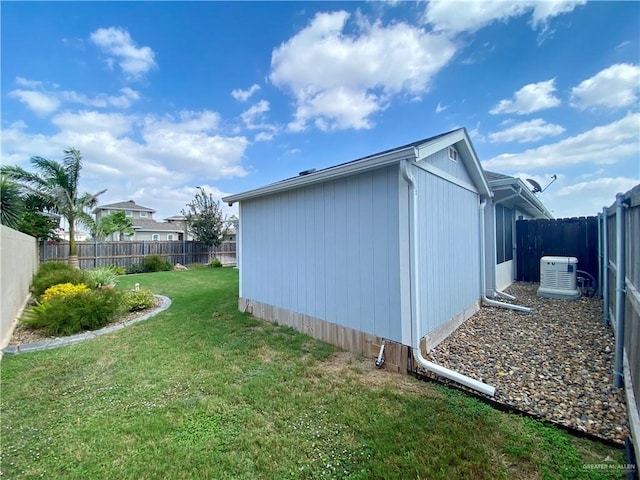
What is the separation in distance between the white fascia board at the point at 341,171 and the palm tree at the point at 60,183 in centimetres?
1173

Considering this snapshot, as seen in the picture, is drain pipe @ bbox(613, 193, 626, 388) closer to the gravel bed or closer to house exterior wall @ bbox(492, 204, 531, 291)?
the gravel bed

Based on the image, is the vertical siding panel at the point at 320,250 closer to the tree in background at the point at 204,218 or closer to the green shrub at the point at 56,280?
the green shrub at the point at 56,280

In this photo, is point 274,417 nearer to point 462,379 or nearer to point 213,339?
point 462,379

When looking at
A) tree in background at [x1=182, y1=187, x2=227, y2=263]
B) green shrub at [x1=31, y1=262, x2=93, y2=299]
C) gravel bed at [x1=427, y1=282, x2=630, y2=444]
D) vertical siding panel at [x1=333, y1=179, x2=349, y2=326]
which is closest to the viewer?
gravel bed at [x1=427, y1=282, x2=630, y2=444]

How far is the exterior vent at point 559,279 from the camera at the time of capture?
666cm

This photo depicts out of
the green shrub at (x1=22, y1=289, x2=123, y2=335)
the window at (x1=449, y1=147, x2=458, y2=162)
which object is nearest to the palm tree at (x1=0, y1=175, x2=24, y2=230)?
the green shrub at (x1=22, y1=289, x2=123, y2=335)

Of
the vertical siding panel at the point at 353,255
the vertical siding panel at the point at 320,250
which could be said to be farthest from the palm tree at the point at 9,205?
the vertical siding panel at the point at 353,255

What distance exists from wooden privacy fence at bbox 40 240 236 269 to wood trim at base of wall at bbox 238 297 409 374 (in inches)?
534

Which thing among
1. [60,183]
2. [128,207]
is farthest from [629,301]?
[128,207]

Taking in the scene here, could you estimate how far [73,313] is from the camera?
16.8 feet

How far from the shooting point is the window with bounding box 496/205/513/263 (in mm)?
7777

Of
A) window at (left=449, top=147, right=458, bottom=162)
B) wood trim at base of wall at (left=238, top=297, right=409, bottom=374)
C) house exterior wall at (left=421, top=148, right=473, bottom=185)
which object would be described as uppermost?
window at (left=449, top=147, right=458, bottom=162)

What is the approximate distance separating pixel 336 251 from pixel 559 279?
6215 millimetres

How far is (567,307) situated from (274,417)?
264 inches
